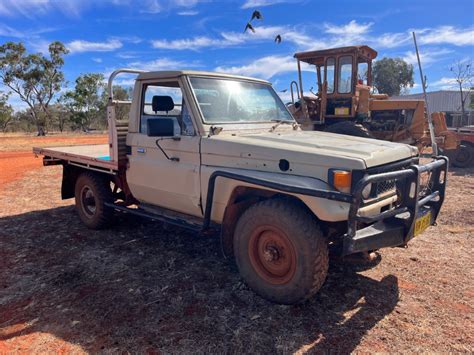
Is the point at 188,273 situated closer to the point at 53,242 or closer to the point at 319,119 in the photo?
the point at 53,242

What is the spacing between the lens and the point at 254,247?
11.4ft

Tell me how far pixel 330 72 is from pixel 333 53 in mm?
531

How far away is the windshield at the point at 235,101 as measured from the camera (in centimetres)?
408

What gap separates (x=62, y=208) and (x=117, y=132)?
3.05 meters

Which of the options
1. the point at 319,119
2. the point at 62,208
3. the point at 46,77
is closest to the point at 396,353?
the point at 62,208

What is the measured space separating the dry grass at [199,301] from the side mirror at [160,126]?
60.5 inches

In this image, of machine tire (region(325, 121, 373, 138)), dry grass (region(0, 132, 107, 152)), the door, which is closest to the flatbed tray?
the door

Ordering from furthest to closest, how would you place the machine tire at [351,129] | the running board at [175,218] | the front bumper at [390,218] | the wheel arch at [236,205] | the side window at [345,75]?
the side window at [345,75] → the machine tire at [351,129] → the running board at [175,218] → the wheel arch at [236,205] → the front bumper at [390,218]

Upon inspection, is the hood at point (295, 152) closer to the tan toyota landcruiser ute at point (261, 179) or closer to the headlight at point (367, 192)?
the tan toyota landcruiser ute at point (261, 179)

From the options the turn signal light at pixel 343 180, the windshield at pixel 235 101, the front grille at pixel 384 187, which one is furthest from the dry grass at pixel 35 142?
the turn signal light at pixel 343 180

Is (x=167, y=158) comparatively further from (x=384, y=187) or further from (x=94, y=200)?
(x=384, y=187)

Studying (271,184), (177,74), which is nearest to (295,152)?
(271,184)

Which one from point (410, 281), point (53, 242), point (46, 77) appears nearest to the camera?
point (410, 281)

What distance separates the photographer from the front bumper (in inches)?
113
